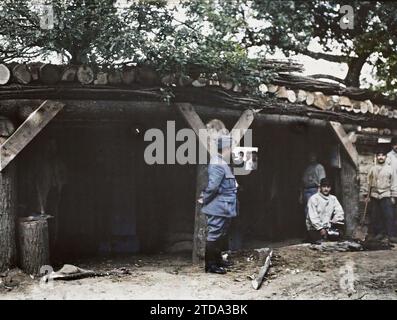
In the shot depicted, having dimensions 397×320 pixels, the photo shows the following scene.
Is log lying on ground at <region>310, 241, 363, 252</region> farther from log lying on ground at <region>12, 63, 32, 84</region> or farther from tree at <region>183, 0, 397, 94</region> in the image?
log lying on ground at <region>12, 63, 32, 84</region>

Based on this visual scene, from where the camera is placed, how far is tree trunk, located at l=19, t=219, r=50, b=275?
5129mm

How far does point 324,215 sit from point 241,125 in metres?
1.93

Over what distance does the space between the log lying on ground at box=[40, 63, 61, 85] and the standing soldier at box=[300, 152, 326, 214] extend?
3.95 m

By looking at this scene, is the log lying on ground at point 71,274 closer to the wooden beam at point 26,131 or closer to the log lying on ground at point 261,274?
the wooden beam at point 26,131

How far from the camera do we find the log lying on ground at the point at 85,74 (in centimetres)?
510

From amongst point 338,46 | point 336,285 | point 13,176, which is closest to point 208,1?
point 338,46

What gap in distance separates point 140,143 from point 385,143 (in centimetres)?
351

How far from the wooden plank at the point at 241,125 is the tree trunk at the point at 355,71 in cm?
135

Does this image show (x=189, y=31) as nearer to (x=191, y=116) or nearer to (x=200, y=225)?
(x=191, y=116)

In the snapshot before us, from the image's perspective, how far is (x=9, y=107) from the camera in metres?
5.00

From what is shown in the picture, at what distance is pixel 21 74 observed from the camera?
493 centimetres

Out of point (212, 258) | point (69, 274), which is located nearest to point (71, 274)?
point (69, 274)

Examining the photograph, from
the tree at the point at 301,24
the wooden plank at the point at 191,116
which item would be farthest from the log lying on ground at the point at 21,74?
the tree at the point at 301,24

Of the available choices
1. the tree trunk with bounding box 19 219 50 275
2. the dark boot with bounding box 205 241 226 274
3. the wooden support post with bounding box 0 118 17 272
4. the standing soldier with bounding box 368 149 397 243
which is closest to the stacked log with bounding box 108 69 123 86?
the wooden support post with bounding box 0 118 17 272
